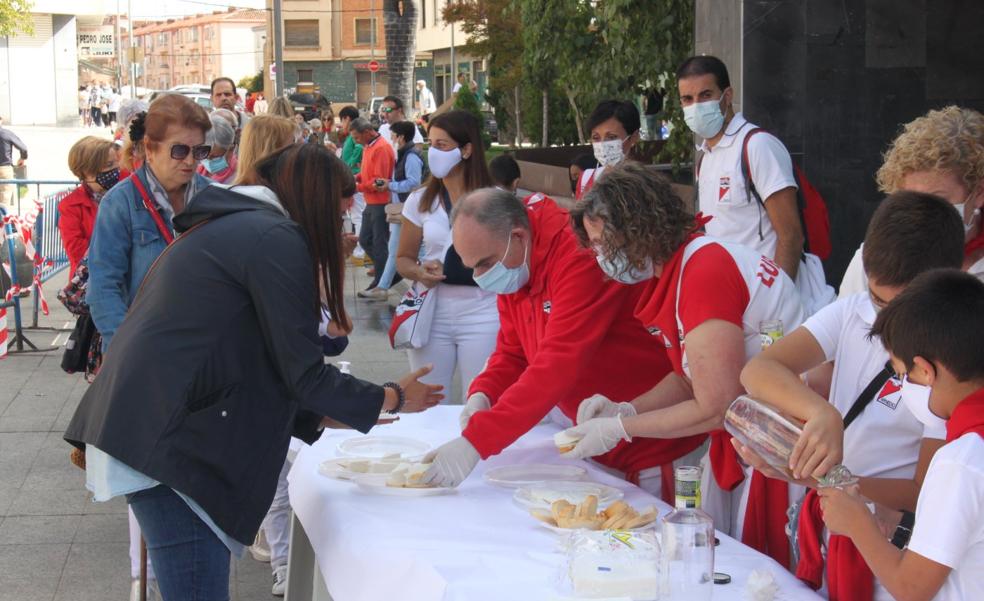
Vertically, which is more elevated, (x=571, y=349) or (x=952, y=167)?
(x=952, y=167)

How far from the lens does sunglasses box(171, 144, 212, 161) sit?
4199 millimetres

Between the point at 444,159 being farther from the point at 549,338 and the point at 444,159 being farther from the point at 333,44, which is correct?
the point at 333,44

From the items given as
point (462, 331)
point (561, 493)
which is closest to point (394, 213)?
point (462, 331)

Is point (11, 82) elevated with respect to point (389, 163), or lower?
elevated

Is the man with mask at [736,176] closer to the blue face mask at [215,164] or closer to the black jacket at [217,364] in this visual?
the black jacket at [217,364]

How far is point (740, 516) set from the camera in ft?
10.1

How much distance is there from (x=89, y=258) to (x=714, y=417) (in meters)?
2.49

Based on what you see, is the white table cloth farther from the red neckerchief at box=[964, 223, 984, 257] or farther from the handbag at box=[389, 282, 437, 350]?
the handbag at box=[389, 282, 437, 350]

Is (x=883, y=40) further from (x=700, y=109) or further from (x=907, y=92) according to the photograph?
(x=700, y=109)

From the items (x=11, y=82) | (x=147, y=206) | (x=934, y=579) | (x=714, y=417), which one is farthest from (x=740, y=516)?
(x=11, y=82)

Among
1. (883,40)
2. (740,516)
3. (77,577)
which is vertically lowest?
(77,577)

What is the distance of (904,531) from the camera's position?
2.24m

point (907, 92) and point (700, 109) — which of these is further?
point (907, 92)

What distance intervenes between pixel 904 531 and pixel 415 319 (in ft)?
9.67
